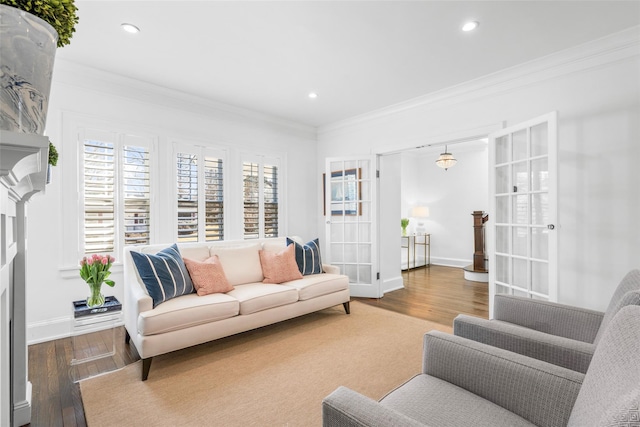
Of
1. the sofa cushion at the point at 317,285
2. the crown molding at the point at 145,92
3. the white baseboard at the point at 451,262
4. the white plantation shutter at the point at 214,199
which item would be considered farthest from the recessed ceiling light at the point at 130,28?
the white baseboard at the point at 451,262

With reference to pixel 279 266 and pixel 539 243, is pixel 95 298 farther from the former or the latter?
pixel 539 243

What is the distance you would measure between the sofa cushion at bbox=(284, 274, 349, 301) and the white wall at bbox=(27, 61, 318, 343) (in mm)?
1353

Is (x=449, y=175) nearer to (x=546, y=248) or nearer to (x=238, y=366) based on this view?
(x=546, y=248)

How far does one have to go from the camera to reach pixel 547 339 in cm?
148

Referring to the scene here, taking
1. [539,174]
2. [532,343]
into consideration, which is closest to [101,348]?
[532,343]

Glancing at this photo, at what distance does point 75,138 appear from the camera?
3.11 meters

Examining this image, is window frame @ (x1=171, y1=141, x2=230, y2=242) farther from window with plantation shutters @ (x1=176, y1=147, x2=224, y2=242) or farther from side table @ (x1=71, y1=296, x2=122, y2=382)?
side table @ (x1=71, y1=296, x2=122, y2=382)

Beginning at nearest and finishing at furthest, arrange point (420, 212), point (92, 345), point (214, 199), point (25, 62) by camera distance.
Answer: point (25, 62) → point (92, 345) → point (214, 199) → point (420, 212)

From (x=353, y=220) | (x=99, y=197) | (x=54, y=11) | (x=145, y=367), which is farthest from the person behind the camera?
(x=353, y=220)

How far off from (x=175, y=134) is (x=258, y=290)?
213cm

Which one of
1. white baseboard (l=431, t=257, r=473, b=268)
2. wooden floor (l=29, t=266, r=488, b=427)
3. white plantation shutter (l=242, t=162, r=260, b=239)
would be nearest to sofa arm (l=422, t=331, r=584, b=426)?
wooden floor (l=29, t=266, r=488, b=427)

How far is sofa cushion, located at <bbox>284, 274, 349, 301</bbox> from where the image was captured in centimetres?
327

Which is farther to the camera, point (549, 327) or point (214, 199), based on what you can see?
point (214, 199)

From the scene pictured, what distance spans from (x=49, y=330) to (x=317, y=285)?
2.57 meters
